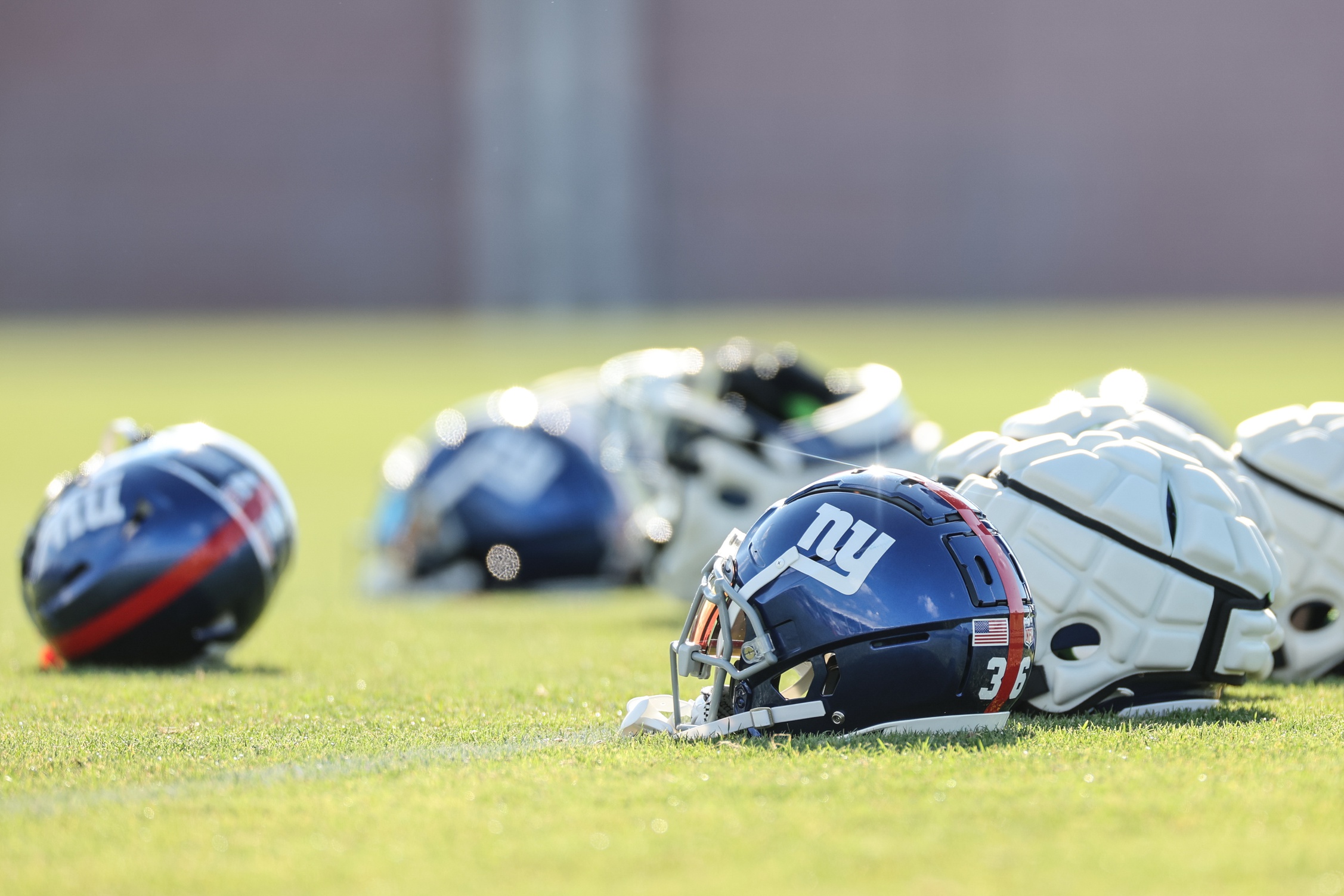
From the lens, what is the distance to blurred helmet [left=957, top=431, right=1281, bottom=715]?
3.58m

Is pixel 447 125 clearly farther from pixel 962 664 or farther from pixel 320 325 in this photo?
pixel 962 664

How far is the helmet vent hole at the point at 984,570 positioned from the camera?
3299mm

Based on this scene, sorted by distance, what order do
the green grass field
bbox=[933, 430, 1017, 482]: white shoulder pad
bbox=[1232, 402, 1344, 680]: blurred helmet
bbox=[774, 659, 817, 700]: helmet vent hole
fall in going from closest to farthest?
the green grass field < bbox=[774, 659, 817, 700]: helmet vent hole < bbox=[933, 430, 1017, 482]: white shoulder pad < bbox=[1232, 402, 1344, 680]: blurred helmet

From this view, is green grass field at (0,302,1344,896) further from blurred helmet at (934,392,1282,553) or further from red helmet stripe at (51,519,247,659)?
blurred helmet at (934,392,1282,553)

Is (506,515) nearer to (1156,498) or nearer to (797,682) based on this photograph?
(797,682)

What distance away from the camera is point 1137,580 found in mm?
3592

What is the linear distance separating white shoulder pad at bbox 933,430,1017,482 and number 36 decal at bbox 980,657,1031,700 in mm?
757

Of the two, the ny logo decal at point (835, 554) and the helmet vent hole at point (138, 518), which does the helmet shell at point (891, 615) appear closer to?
the ny logo decal at point (835, 554)

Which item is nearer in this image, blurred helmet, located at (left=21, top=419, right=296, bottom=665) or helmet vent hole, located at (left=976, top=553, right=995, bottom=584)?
helmet vent hole, located at (left=976, top=553, right=995, bottom=584)

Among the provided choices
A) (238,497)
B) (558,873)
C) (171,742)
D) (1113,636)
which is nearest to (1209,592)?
(1113,636)

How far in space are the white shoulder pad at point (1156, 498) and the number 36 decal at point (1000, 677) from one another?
0.51 meters

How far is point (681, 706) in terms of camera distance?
357cm

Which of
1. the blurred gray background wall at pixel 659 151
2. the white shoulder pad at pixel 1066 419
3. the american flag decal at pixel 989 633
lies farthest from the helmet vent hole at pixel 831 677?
the blurred gray background wall at pixel 659 151

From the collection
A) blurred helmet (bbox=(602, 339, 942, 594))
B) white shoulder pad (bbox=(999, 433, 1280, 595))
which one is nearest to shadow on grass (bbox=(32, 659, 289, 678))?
blurred helmet (bbox=(602, 339, 942, 594))
